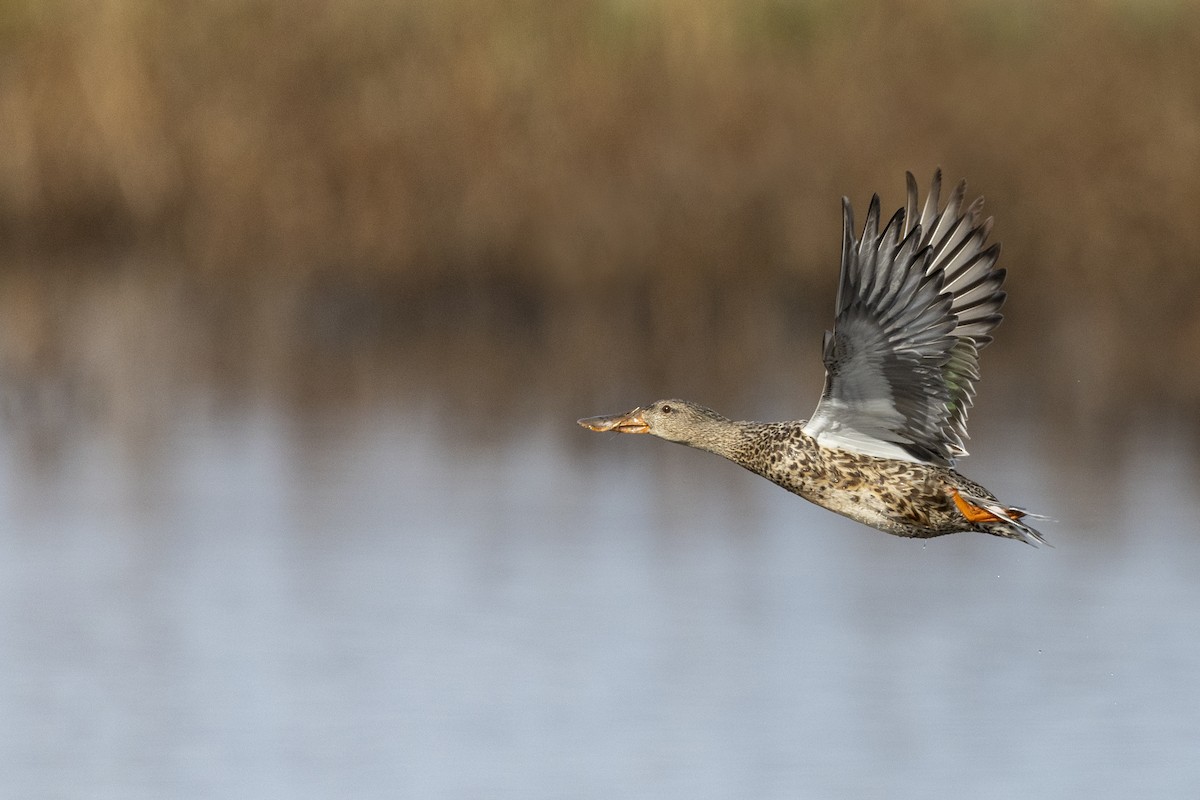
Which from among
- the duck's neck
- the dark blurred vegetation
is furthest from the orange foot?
the dark blurred vegetation

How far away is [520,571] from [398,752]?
2.91m

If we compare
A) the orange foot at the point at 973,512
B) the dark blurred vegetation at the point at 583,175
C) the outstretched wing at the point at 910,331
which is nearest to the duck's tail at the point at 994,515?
the orange foot at the point at 973,512

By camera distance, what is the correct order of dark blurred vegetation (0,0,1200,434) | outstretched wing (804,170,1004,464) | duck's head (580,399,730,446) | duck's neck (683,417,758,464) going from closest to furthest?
1. outstretched wing (804,170,1004,464)
2. duck's neck (683,417,758,464)
3. duck's head (580,399,730,446)
4. dark blurred vegetation (0,0,1200,434)

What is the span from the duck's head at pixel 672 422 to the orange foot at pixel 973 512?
3.15 ft

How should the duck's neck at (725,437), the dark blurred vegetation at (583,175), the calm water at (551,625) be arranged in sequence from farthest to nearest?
1. the dark blurred vegetation at (583,175)
2. the calm water at (551,625)
3. the duck's neck at (725,437)

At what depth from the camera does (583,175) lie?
17.2 m

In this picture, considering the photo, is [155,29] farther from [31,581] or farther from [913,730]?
[913,730]

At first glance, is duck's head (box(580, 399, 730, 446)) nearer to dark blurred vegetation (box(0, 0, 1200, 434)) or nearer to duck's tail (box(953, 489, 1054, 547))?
duck's tail (box(953, 489, 1054, 547))

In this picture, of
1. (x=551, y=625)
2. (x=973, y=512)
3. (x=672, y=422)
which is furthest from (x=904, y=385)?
(x=551, y=625)

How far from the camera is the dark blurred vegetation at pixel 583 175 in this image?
1645 cm

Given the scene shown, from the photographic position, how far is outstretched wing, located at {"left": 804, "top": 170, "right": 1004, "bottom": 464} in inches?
252

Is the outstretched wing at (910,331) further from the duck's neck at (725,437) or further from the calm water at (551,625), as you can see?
the calm water at (551,625)

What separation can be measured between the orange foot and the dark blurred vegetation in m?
9.43

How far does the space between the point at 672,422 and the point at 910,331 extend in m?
1.11
